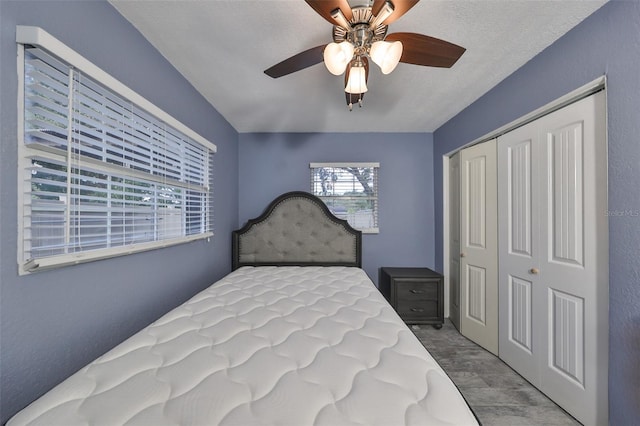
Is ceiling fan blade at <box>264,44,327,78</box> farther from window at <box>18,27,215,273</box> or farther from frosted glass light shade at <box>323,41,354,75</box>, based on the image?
window at <box>18,27,215,273</box>

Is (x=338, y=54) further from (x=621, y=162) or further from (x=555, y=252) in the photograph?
(x=555, y=252)

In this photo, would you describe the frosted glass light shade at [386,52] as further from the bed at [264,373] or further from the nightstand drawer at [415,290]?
the nightstand drawer at [415,290]

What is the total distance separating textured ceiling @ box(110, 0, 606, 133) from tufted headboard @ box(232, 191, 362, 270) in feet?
3.70

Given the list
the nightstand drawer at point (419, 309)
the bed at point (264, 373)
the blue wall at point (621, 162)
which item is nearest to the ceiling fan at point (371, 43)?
the blue wall at point (621, 162)

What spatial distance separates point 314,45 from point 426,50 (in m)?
0.69

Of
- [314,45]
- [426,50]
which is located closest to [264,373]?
[426,50]

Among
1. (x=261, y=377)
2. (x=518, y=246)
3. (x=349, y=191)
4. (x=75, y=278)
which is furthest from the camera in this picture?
(x=349, y=191)

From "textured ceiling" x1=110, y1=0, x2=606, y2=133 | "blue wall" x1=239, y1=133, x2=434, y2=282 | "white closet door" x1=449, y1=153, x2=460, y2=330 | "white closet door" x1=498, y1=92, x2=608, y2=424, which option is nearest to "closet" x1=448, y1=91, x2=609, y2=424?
"white closet door" x1=498, y1=92, x2=608, y2=424

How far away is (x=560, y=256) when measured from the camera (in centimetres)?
160

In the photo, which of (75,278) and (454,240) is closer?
(75,278)

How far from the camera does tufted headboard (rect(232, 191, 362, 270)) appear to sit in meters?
2.88

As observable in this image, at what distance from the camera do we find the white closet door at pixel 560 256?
137cm

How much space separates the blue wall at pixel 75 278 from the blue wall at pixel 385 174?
132 cm

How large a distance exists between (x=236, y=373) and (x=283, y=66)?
147 centimetres
